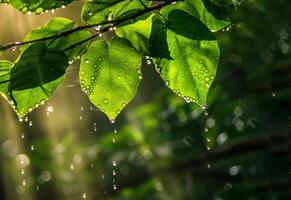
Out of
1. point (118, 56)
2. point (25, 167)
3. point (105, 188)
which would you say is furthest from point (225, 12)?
point (25, 167)

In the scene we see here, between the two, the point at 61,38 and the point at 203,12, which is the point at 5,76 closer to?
the point at 61,38

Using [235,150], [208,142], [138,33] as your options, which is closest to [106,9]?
[138,33]

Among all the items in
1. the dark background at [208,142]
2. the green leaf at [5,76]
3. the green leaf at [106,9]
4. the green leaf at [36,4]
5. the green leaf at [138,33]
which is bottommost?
the dark background at [208,142]

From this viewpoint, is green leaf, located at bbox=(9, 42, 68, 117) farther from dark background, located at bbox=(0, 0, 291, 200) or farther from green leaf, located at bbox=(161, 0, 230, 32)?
dark background, located at bbox=(0, 0, 291, 200)

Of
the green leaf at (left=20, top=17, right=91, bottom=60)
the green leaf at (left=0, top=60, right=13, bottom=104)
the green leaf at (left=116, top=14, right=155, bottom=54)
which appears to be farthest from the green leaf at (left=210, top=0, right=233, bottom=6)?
the green leaf at (left=0, top=60, right=13, bottom=104)

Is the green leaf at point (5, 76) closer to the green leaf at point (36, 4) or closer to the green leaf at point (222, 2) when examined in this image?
the green leaf at point (36, 4)

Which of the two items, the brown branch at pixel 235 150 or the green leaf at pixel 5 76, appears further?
the brown branch at pixel 235 150

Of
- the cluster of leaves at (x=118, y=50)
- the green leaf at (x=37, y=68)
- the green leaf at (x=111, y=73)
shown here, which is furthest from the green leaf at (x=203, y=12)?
the green leaf at (x=37, y=68)
